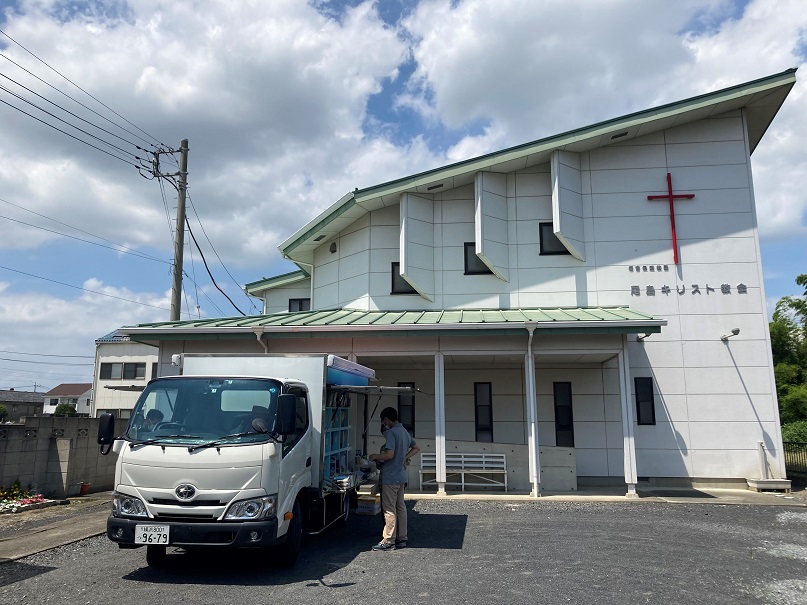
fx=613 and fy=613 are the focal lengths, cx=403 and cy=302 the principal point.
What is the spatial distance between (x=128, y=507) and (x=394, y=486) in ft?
10.7

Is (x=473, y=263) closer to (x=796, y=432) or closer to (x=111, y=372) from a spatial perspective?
(x=796, y=432)

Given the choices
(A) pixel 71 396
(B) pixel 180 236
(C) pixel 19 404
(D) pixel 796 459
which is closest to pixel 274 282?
(B) pixel 180 236

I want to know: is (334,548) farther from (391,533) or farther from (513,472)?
(513,472)

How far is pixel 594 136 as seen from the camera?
15.0 metres

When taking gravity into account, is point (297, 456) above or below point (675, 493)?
above

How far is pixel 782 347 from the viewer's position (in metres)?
31.0

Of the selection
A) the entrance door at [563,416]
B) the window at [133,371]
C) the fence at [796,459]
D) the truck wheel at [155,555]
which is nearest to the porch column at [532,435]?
the entrance door at [563,416]

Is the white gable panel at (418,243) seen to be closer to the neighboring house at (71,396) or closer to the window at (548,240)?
the window at (548,240)

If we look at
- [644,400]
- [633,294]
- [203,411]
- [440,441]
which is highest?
[633,294]

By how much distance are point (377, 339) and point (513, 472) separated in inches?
171

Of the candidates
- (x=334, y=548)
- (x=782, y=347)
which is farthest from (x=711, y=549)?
(x=782, y=347)

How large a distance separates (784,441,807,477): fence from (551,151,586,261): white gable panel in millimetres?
8364

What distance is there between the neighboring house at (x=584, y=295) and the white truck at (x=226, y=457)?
18.6 feet

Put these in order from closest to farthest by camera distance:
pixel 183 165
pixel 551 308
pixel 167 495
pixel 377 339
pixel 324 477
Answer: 1. pixel 167 495
2. pixel 324 477
3. pixel 377 339
4. pixel 551 308
5. pixel 183 165
